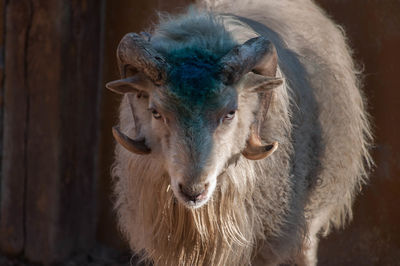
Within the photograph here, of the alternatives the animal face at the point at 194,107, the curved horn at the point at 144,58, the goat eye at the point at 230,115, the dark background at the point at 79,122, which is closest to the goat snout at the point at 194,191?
the animal face at the point at 194,107

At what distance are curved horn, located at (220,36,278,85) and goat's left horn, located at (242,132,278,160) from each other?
36cm

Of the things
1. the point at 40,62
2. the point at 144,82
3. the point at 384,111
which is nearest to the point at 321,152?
the point at 384,111

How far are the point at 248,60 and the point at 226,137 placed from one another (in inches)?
15.5

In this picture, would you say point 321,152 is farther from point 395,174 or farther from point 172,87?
point 172,87

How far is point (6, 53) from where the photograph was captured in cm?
579

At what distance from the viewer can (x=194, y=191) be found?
10.8ft

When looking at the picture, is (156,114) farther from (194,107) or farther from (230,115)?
(230,115)

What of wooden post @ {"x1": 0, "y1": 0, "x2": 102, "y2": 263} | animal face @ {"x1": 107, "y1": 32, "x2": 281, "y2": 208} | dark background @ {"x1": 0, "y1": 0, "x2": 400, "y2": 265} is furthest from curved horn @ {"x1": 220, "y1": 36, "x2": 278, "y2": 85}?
wooden post @ {"x1": 0, "y1": 0, "x2": 102, "y2": 263}

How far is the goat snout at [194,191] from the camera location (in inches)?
129

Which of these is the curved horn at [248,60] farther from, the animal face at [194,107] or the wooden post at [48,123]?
the wooden post at [48,123]

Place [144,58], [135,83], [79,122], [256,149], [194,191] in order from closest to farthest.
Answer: [194,191], [144,58], [135,83], [256,149], [79,122]

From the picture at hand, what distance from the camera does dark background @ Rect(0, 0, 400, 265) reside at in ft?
18.1

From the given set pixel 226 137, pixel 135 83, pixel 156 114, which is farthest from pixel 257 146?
pixel 135 83

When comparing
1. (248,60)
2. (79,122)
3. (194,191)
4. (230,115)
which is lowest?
(79,122)
